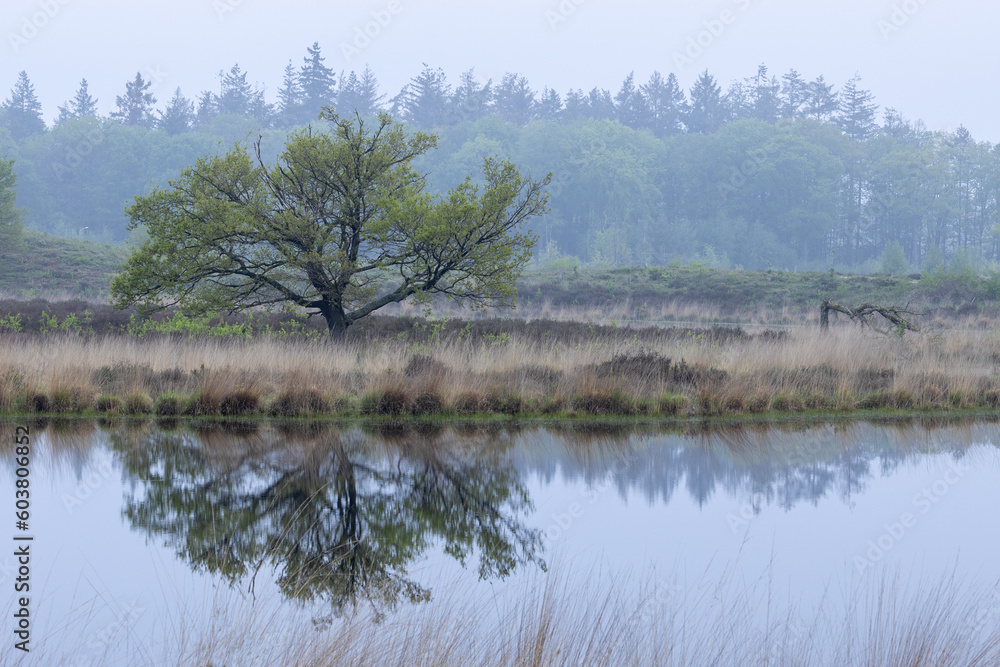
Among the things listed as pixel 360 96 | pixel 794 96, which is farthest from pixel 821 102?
pixel 360 96

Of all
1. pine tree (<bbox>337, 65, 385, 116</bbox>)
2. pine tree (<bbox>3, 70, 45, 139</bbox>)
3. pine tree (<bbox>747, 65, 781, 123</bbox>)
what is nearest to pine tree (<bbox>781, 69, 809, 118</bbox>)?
pine tree (<bbox>747, 65, 781, 123</bbox>)

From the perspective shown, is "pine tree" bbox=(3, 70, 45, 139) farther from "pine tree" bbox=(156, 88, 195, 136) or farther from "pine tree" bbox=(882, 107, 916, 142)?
"pine tree" bbox=(882, 107, 916, 142)

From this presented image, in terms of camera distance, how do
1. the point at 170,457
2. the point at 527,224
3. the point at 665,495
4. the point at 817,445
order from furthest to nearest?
the point at 527,224
the point at 817,445
the point at 170,457
the point at 665,495

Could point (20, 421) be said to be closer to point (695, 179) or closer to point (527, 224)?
point (527, 224)

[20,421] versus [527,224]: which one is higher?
[527,224]

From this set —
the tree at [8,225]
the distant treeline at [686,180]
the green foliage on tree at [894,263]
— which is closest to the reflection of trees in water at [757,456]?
the tree at [8,225]

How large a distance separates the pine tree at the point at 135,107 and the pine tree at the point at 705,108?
2678 inches

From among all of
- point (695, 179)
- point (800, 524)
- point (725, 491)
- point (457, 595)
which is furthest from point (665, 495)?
point (695, 179)

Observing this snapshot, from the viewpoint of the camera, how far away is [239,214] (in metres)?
19.1

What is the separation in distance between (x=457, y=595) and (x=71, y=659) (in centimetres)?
245

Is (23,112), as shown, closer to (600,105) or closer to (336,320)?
(600,105)

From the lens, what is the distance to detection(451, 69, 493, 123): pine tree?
359ft

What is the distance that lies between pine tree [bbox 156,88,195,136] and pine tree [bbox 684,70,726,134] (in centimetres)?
6252

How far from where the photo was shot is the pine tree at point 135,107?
113m
